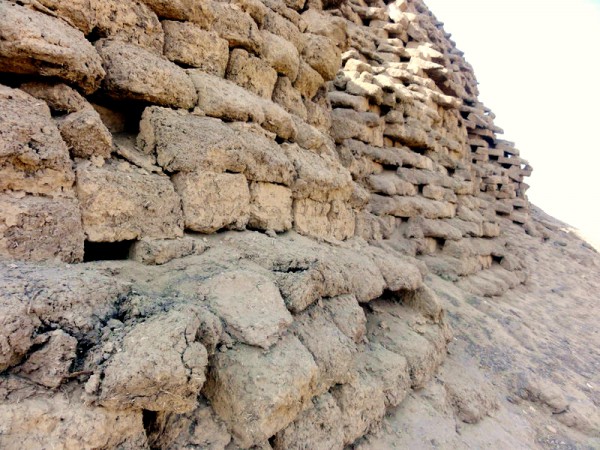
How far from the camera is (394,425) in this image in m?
2.40

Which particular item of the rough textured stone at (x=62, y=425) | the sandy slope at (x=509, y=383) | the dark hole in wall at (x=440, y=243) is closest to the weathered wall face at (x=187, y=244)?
the rough textured stone at (x=62, y=425)

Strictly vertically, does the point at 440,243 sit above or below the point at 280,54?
below

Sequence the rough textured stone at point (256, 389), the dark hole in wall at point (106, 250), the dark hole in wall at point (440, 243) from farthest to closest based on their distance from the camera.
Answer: the dark hole in wall at point (440, 243) < the dark hole in wall at point (106, 250) < the rough textured stone at point (256, 389)

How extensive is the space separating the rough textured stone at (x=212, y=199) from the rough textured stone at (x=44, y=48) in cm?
71

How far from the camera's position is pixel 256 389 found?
1.61m

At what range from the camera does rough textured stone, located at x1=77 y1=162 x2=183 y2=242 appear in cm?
179

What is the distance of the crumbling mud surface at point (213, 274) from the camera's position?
4.37 feet

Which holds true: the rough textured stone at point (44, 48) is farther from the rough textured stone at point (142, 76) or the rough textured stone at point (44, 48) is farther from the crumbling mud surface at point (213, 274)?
the rough textured stone at point (142, 76)

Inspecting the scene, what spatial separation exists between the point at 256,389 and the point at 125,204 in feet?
3.66

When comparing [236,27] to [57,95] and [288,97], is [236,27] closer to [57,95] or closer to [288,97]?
[288,97]

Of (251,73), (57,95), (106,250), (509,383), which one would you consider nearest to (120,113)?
(57,95)

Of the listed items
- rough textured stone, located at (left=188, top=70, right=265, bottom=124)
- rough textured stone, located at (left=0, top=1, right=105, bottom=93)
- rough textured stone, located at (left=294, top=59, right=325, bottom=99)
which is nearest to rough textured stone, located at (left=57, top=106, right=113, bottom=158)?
rough textured stone, located at (left=0, top=1, right=105, bottom=93)

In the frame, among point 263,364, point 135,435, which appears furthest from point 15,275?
point 263,364

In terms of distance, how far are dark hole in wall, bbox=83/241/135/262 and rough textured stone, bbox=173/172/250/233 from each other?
14.3 inches
